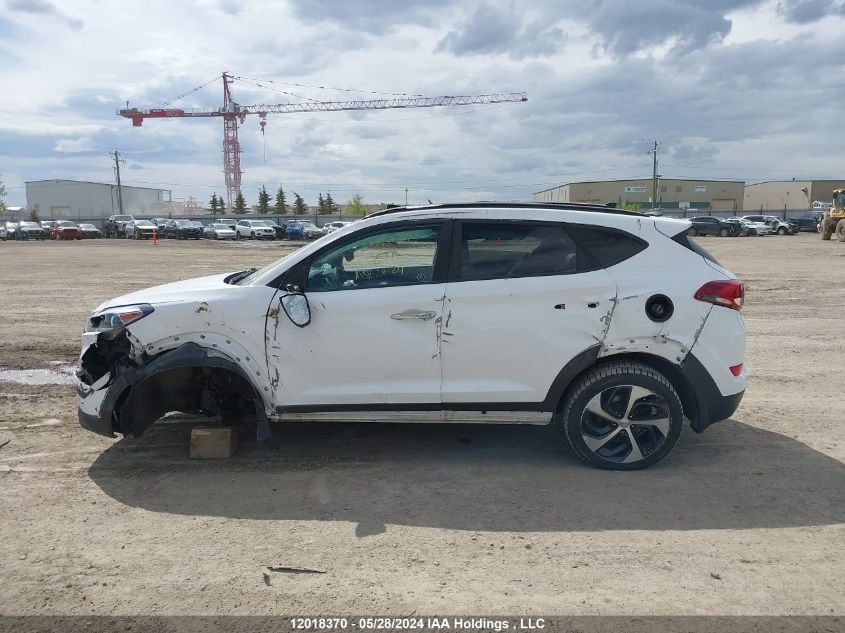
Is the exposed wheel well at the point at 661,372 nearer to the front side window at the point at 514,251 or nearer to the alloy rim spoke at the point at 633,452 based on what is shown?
the alloy rim spoke at the point at 633,452

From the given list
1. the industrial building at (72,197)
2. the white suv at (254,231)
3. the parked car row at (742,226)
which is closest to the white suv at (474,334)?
the parked car row at (742,226)

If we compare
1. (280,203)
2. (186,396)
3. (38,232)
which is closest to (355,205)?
(280,203)

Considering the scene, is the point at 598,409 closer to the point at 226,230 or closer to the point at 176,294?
the point at 176,294

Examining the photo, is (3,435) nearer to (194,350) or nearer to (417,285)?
(194,350)

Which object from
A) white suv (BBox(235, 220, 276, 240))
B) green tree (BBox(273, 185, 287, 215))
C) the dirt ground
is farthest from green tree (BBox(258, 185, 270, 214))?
the dirt ground

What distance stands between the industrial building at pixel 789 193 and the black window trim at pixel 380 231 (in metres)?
103

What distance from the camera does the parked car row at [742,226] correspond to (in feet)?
160

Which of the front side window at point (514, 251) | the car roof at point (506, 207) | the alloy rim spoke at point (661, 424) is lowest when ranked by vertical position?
the alloy rim spoke at point (661, 424)

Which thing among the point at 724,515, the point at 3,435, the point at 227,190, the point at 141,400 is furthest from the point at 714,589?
the point at 227,190

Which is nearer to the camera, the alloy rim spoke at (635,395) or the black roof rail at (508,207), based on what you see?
the alloy rim spoke at (635,395)

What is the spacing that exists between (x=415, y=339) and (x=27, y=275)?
1848 cm

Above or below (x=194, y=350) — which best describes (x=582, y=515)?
below

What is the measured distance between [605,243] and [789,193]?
123 meters

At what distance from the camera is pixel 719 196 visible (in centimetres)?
10656
